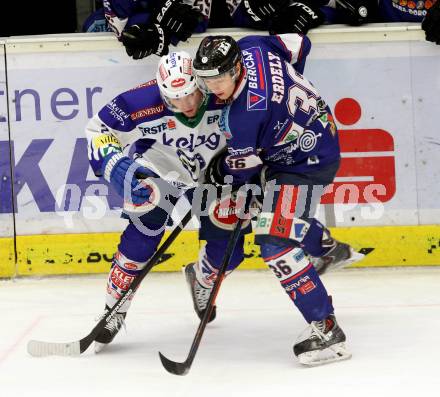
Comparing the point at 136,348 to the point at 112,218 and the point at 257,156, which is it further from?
the point at 112,218

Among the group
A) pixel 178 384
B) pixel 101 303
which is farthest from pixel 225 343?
pixel 101 303

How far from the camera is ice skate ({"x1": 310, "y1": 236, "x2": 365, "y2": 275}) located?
4.10 metres

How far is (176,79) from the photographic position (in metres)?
3.35

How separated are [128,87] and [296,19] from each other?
36.0 inches

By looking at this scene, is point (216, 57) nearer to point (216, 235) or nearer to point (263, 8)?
point (216, 235)

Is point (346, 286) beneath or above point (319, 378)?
beneath

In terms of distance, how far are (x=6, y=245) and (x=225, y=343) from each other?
1730mm

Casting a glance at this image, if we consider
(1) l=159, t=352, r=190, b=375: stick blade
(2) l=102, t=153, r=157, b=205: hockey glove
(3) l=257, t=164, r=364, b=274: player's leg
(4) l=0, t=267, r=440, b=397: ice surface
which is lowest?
(4) l=0, t=267, r=440, b=397: ice surface

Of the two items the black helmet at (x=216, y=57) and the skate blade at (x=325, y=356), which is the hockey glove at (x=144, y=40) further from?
the skate blade at (x=325, y=356)

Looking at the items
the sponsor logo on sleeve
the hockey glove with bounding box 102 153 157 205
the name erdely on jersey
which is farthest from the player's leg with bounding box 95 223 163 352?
the sponsor logo on sleeve

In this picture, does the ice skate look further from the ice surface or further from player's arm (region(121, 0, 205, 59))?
player's arm (region(121, 0, 205, 59))

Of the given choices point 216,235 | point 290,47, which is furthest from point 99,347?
point 290,47

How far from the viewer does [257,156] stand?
3.43 metres

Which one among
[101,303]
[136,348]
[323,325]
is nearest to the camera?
[323,325]
